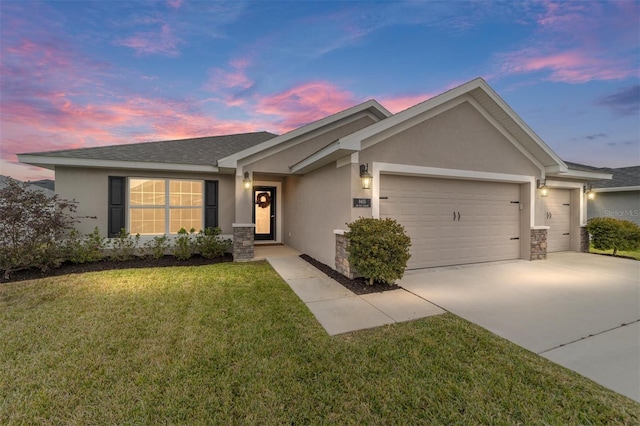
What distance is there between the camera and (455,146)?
6781 millimetres

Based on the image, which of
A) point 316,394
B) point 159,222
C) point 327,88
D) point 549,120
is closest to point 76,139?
point 159,222

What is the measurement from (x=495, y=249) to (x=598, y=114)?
10.2m

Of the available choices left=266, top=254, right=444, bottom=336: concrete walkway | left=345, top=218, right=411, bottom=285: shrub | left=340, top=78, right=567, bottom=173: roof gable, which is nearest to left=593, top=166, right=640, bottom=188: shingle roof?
left=340, top=78, right=567, bottom=173: roof gable

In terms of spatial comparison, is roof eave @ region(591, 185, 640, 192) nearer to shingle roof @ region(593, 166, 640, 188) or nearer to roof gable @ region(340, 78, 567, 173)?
shingle roof @ region(593, 166, 640, 188)

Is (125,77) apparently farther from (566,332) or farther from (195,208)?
(566,332)

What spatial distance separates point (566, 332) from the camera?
338 cm

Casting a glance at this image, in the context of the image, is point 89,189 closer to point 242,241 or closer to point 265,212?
point 242,241

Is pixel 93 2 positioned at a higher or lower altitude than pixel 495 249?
higher

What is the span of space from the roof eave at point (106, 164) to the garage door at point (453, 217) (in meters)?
5.75

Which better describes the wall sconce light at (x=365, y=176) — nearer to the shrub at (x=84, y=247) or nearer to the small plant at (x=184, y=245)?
the small plant at (x=184, y=245)

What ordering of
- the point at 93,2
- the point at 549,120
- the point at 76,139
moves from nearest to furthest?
the point at 93,2 < the point at 76,139 < the point at 549,120

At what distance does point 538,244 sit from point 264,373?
9.02m

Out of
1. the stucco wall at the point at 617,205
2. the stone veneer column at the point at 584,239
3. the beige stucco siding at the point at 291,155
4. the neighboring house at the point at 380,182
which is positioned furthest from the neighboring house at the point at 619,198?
the beige stucco siding at the point at 291,155

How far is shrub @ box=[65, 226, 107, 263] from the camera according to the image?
6953 millimetres
